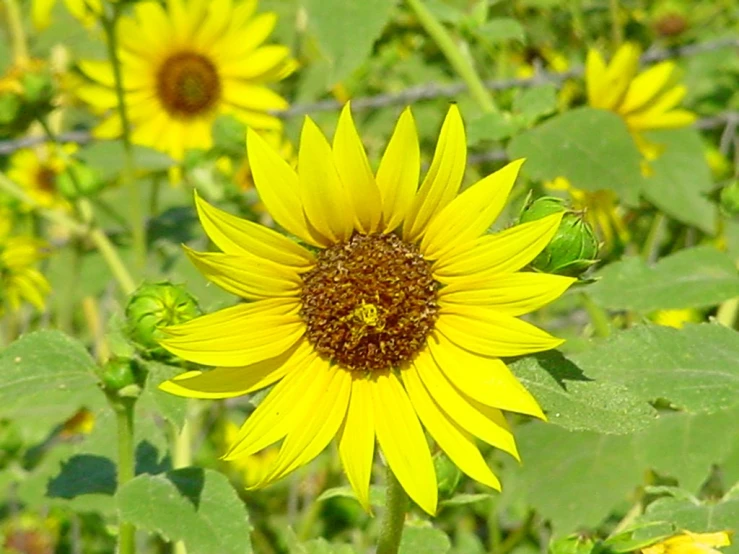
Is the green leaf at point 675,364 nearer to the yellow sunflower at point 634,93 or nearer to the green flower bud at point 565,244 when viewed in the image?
the green flower bud at point 565,244

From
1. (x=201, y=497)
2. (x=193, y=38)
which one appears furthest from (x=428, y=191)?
(x=193, y=38)

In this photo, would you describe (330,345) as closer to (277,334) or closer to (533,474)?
(277,334)

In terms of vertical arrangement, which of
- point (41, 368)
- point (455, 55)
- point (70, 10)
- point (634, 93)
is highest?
point (70, 10)

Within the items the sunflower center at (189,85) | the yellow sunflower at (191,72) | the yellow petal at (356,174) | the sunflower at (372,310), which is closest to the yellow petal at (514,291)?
the sunflower at (372,310)

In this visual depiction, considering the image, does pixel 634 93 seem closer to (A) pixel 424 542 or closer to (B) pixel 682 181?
(B) pixel 682 181

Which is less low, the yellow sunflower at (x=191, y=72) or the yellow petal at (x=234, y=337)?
the yellow sunflower at (x=191, y=72)

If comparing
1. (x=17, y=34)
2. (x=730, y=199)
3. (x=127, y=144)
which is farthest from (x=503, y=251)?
(x=17, y=34)

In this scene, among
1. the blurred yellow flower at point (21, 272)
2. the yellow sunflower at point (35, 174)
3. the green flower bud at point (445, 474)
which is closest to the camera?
the green flower bud at point (445, 474)
